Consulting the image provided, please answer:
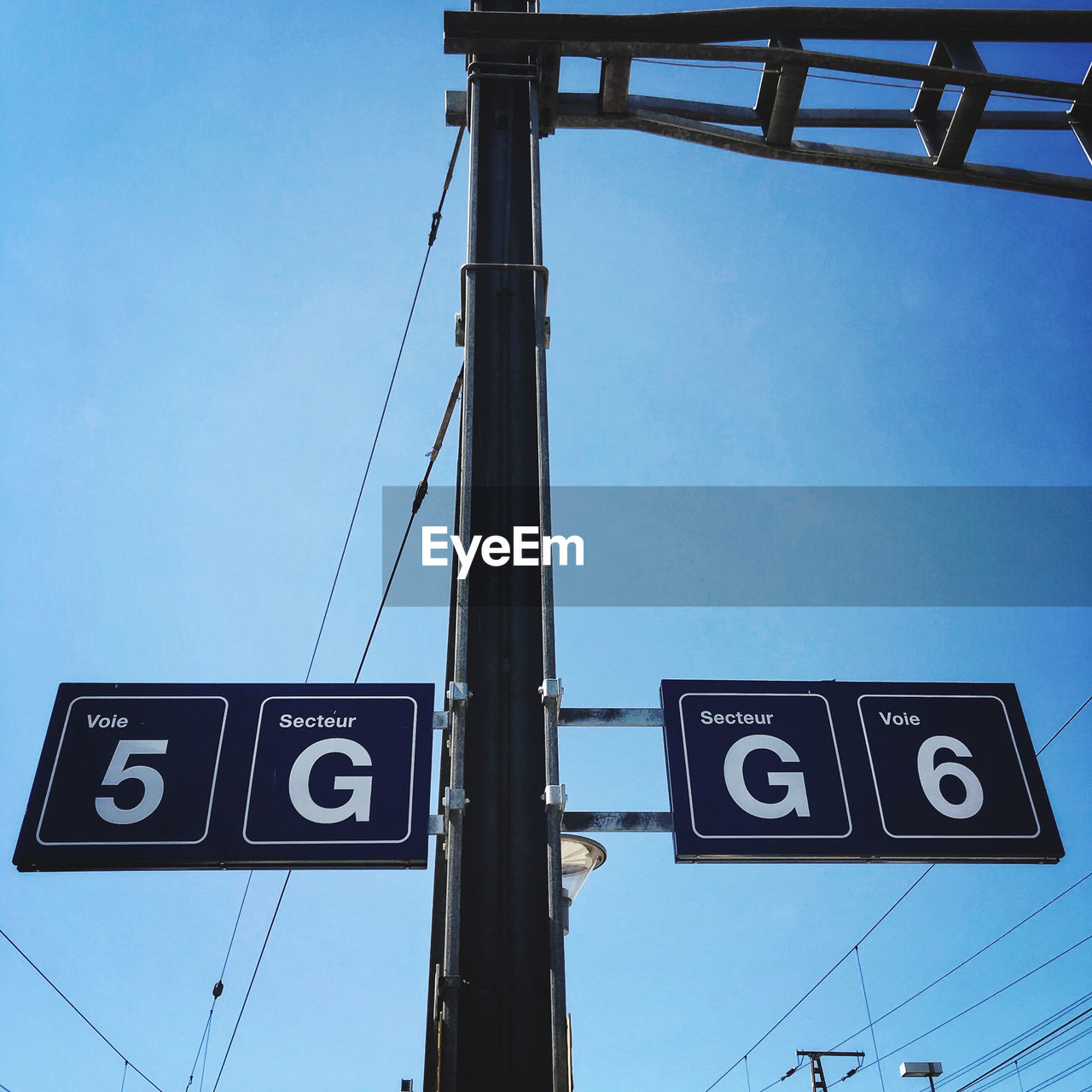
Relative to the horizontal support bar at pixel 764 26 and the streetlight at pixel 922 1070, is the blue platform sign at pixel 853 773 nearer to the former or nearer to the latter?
the horizontal support bar at pixel 764 26

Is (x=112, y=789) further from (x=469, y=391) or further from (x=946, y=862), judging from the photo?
(x=946, y=862)

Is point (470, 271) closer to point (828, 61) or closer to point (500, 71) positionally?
point (500, 71)

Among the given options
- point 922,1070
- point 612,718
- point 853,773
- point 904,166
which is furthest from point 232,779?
point 922,1070

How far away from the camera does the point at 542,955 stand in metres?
4.93

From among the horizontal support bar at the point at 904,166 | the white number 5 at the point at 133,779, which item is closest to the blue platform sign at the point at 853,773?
the white number 5 at the point at 133,779

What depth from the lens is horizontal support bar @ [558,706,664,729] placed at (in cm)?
548

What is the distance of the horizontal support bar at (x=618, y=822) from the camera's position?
17.1 feet

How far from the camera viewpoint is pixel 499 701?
5.66 metres

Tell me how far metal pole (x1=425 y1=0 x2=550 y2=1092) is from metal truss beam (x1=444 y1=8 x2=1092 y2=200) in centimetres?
63

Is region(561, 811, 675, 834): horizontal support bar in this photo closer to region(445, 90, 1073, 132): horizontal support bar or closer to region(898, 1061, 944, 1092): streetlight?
region(445, 90, 1073, 132): horizontal support bar

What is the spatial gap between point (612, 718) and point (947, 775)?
1806mm

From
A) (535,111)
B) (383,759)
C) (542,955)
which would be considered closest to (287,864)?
(383,759)

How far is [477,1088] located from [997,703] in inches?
134

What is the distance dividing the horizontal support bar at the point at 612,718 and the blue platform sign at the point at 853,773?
0.26 feet
